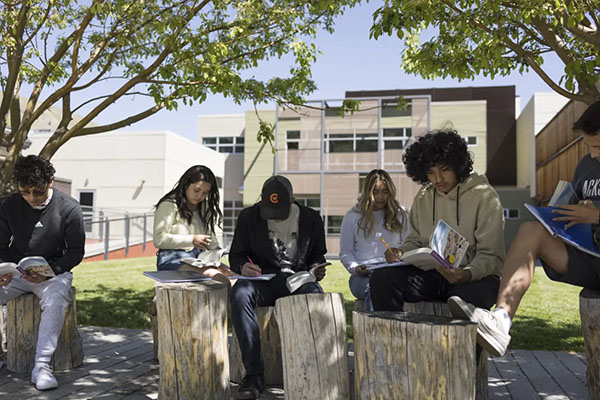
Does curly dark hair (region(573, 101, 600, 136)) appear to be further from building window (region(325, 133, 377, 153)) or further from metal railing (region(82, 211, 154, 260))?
building window (region(325, 133, 377, 153))

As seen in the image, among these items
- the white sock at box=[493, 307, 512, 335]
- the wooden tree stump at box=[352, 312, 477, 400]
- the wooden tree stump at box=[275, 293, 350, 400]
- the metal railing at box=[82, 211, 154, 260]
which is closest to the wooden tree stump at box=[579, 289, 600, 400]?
the white sock at box=[493, 307, 512, 335]

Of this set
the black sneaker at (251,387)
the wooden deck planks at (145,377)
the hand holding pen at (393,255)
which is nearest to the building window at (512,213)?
the wooden deck planks at (145,377)

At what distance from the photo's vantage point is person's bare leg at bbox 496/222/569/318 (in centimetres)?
300

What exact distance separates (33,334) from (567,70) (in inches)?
195

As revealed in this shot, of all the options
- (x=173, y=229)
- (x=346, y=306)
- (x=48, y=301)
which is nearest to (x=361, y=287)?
(x=173, y=229)

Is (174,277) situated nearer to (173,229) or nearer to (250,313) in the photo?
(250,313)

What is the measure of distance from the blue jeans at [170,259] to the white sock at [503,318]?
2751mm

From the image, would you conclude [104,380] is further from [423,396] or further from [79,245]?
[423,396]

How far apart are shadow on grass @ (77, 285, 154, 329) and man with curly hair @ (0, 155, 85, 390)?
2392mm

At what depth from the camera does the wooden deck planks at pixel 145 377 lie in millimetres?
3730

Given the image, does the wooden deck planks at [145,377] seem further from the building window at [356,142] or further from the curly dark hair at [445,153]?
the building window at [356,142]

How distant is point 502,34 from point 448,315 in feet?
9.47

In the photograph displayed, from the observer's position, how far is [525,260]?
3070 millimetres

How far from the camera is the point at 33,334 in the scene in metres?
4.32
